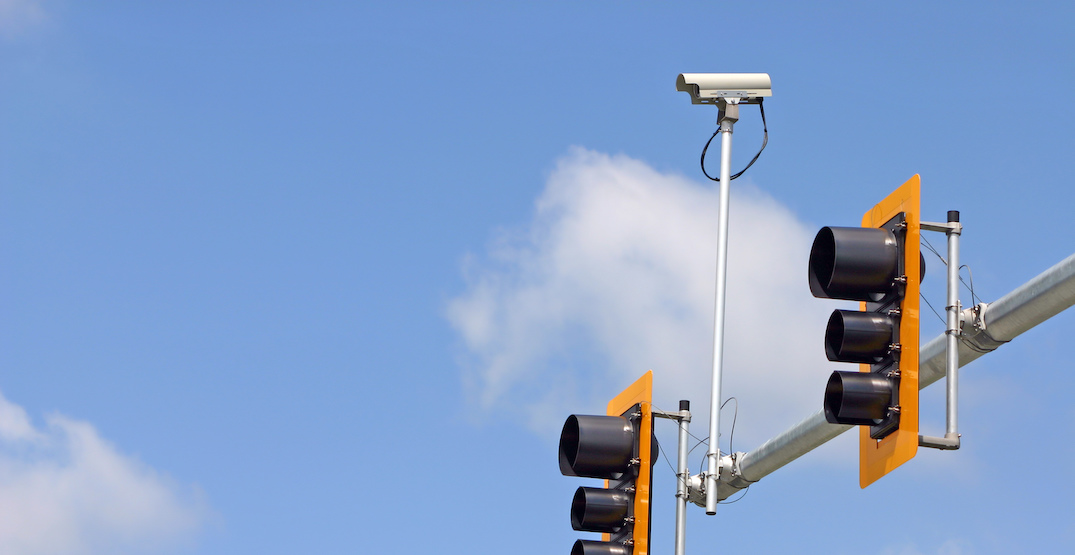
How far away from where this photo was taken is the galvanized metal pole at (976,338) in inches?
266

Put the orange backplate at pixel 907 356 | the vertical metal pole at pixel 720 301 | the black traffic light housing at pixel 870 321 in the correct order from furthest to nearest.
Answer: the vertical metal pole at pixel 720 301
the black traffic light housing at pixel 870 321
the orange backplate at pixel 907 356

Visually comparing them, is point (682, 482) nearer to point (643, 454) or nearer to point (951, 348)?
point (643, 454)

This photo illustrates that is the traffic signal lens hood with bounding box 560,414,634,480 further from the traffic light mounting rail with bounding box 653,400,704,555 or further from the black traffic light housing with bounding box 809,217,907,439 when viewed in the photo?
the black traffic light housing with bounding box 809,217,907,439

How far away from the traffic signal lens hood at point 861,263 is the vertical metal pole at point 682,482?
3434mm

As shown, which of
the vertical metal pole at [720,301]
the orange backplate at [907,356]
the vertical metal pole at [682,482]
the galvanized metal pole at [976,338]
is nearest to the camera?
the galvanized metal pole at [976,338]

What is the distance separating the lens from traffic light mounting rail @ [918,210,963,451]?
7.55 m

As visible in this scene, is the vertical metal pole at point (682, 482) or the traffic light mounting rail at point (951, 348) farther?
the vertical metal pole at point (682, 482)

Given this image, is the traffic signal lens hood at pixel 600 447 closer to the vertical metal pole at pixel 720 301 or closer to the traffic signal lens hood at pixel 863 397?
the vertical metal pole at pixel 720 301

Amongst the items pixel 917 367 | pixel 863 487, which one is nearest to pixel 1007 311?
pixel 917 367

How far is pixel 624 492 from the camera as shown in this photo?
10203 mm

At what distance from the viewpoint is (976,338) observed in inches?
303

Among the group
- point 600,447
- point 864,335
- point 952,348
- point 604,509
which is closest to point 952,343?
point 952,348

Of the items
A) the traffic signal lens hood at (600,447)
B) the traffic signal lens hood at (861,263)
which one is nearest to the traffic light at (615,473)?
the traffic signal lens hood at (600,447)

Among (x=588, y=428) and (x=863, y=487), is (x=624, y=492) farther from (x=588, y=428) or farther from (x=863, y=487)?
(x=863, y=487)
